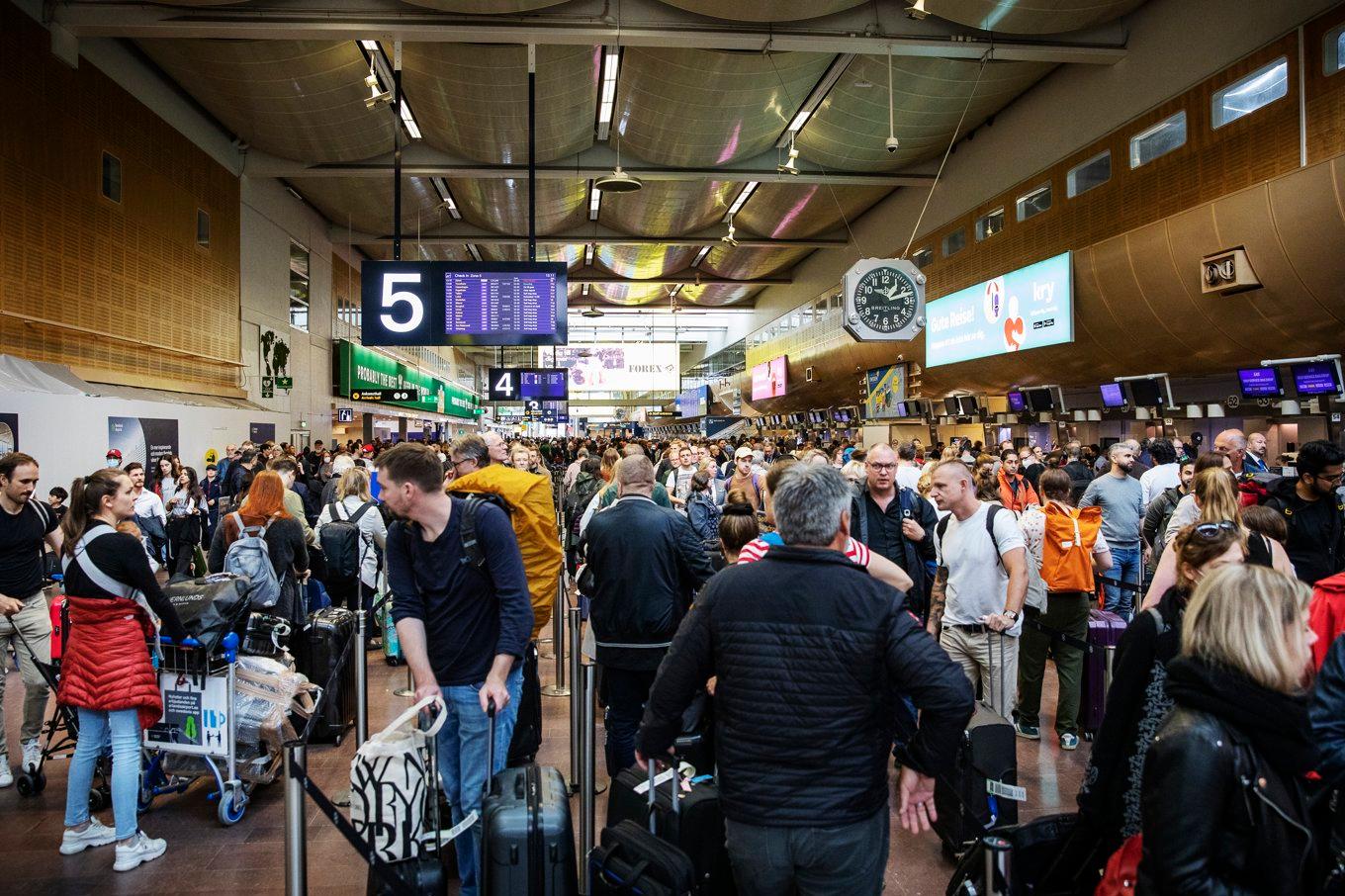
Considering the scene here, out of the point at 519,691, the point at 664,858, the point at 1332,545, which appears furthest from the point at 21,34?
the point at 1332,545

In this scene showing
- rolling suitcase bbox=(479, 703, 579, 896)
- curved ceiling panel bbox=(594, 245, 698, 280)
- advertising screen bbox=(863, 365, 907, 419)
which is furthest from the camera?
curved ceiling panel bbox=(594, 245, 698, 280)

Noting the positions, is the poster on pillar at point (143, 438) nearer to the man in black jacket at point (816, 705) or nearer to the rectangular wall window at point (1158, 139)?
the man in black jacket at point (816, 705)

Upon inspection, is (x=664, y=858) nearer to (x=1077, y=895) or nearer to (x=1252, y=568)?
(x=1077, y=895)

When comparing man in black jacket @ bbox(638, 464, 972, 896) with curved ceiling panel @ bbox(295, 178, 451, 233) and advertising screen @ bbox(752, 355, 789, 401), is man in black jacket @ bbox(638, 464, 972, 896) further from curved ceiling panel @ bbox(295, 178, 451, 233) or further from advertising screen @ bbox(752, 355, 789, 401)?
advertising screen @ bbox(752, 355, 789, 401)

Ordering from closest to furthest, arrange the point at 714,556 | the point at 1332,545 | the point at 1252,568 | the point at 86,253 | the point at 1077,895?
the point at 1252,568
the point at 1077,895
the point at 1332,545
the point at 714,556
the point at 86,253

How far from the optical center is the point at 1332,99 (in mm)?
9281

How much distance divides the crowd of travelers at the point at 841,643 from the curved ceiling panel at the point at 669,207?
18.2 meters

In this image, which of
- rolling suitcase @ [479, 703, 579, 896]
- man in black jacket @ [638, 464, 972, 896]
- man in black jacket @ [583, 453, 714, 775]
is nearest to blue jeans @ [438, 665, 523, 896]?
rolling suitcase @ [479, 703, 579, 896]

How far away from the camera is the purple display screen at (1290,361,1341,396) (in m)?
10.3

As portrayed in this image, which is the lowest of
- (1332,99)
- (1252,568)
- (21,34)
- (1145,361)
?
(1252,568)

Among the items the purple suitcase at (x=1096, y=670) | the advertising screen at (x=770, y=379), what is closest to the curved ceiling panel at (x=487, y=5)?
the purple suitcase at (x=1096, y=670)

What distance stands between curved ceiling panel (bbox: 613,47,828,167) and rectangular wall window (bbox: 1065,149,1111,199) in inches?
196

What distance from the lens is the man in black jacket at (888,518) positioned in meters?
4.82

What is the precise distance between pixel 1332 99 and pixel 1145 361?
5.27m
